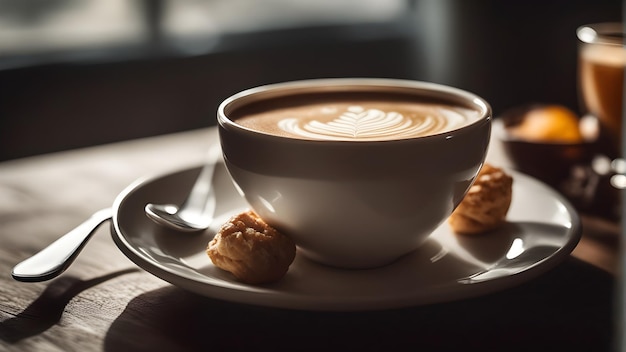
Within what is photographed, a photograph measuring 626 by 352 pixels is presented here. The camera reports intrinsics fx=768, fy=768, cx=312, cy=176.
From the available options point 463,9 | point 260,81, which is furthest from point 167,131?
point 463,9

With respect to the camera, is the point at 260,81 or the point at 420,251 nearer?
the point at 420,251

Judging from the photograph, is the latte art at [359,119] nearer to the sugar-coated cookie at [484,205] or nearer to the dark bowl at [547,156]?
the sugar-coated cookie at [484,205]

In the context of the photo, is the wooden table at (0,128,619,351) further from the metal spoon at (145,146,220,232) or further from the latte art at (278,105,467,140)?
the latte art at (278,105,467,140)

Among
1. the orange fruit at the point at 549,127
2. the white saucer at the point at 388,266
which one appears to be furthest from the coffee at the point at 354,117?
the orange fruit at the point at 549,127

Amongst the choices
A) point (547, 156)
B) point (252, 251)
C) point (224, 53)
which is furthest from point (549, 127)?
point (224, 53)

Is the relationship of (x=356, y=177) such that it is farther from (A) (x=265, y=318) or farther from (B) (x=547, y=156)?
(B) (x=547, y=156)

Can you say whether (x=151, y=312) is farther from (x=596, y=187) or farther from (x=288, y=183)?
(x=596, y=187)
